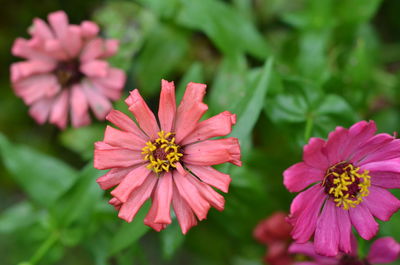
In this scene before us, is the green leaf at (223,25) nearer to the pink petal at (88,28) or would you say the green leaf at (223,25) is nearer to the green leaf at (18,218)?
the pink petal at (88,28)

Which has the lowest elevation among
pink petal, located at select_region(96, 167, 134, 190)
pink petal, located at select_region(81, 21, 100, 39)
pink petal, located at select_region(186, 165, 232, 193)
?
pink petal, located at select_region(96, 167, 134, 190)

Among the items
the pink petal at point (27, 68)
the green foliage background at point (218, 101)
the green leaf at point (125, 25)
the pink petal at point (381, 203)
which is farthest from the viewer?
the green leaf at point (125, 25)

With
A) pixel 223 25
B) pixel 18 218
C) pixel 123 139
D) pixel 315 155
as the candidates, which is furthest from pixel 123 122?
pixel 18 218

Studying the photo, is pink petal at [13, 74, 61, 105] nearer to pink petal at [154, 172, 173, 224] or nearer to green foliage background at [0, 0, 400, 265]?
green foliage background at [0, 0, 400, 265]

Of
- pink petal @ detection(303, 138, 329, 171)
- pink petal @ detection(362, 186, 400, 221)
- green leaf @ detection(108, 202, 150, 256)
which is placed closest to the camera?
pink petal @ detection(303, 138, 329, 171)

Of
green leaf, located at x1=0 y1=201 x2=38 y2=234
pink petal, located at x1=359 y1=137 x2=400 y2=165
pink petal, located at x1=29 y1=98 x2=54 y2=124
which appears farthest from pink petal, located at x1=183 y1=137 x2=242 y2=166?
green leaf, located at x1=0 y1=201 x2=38 y2=234

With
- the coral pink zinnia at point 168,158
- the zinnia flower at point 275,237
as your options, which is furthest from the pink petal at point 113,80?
the zinnia flower at point 275,237
